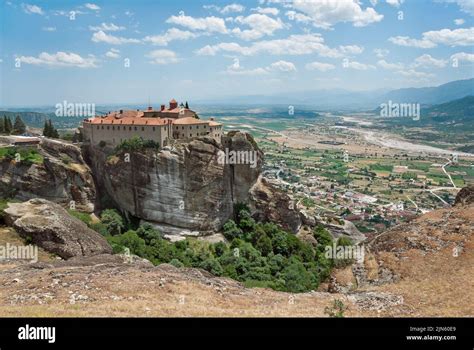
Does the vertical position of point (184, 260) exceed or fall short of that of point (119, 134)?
it falls short

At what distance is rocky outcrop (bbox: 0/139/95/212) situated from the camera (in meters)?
44.8

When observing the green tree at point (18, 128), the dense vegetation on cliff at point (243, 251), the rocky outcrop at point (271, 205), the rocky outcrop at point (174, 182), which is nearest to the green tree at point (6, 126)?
the green tree at point (18, 128)

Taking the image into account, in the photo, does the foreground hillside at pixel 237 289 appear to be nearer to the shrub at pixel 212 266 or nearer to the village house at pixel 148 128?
the shrub at pixel 212 266

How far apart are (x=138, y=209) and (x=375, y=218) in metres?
45.5

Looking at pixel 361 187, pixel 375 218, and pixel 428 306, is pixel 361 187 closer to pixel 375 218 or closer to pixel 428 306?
pixel 375 218

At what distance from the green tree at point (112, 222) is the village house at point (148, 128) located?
8.02 m

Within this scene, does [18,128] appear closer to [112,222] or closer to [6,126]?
[6,126]

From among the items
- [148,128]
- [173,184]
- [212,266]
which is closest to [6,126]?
[148,128]

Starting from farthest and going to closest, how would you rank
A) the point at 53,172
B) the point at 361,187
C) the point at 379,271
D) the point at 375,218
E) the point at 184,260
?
the point at 361,187 < the point at 375,218 < the point at 53,172 < the point at 184,260 < the point at 379,271

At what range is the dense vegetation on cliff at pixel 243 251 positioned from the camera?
112 feet

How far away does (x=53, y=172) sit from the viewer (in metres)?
45.0

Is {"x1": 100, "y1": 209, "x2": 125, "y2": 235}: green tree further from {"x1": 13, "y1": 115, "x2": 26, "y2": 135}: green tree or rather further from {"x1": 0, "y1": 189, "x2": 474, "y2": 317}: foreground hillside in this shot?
{"x1": 13, "y1": 115, "x2": 26, "y2": 135}: green tree

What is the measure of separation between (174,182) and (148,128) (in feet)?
21.1
